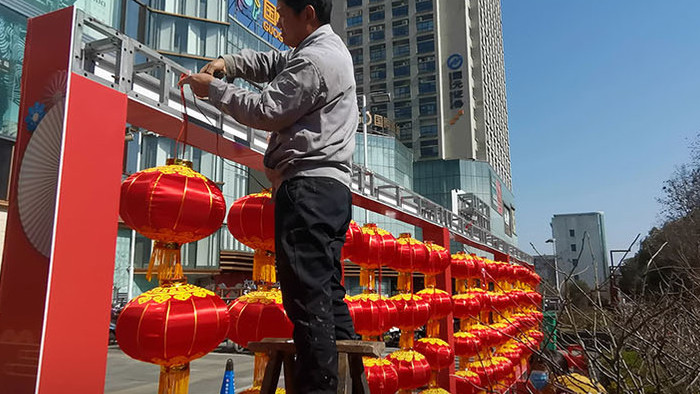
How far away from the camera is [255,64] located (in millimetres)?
2469

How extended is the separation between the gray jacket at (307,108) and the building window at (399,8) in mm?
57813

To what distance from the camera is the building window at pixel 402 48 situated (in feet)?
182

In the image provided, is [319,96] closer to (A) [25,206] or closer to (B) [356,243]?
(A) [25,206]

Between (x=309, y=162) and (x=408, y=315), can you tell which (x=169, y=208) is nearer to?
(x=309, y=162)

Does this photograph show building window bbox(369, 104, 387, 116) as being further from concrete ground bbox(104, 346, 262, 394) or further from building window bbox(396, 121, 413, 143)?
concrete ground bbox(104, 346, 262, 394)

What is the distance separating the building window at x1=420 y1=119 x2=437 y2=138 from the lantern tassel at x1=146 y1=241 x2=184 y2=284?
168 feet

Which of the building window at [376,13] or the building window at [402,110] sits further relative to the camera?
the building window at [376,13]

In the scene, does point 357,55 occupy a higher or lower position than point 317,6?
higher

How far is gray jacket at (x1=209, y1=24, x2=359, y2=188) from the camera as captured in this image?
75.2 inches

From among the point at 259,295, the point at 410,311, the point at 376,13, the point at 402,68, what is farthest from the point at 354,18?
the point at 259,295

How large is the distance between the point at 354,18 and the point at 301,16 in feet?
197

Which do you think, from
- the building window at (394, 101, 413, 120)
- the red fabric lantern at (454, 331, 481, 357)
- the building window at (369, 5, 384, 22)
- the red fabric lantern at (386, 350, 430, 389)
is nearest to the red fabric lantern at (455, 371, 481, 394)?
the red fabric lantern at (454, 331, 481, 357)

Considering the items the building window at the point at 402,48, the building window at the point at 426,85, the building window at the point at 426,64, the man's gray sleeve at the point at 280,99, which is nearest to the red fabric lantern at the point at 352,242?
the man's gray sleeve at the point at 280,99

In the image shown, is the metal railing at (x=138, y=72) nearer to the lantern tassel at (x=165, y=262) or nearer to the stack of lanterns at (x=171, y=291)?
the stack of lanterns at (x=171, y=291)
